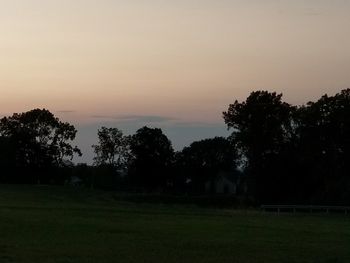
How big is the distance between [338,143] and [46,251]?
246ft

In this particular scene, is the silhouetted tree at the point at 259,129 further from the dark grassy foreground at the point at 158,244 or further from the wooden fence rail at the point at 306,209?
the dark grassy foreground at the point at 158,244

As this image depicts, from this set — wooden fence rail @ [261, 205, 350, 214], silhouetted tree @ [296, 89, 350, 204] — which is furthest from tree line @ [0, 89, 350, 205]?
wooden fence rail @ [261, 205, 350, 214]

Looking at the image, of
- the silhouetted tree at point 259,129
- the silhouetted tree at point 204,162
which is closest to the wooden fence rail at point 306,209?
the silhouetted tree at point 259,129

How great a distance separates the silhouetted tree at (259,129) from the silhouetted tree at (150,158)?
24.0 m

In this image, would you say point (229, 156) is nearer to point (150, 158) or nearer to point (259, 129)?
point (150, 158)

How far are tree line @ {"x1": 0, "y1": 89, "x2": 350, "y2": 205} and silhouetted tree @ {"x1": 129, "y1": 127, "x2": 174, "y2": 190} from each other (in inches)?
6.5

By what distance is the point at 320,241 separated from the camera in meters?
26.3

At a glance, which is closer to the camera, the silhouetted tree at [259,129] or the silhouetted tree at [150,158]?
the silhouetted tree at [259,129]

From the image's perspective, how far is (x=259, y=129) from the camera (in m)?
95.0

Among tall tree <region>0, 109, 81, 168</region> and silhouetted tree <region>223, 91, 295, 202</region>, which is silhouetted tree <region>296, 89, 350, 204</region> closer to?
silhouetted tree <region>223, 91, 295, 202</region>

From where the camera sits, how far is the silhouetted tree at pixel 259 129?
92.9m

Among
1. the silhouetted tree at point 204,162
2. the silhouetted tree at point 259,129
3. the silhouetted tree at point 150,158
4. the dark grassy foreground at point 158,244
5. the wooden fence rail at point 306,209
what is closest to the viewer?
the dark grassy foreground at point 158,244

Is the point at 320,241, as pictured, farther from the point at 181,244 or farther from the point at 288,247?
the point at 181,244

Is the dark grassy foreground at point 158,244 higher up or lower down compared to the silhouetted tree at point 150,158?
lower down
